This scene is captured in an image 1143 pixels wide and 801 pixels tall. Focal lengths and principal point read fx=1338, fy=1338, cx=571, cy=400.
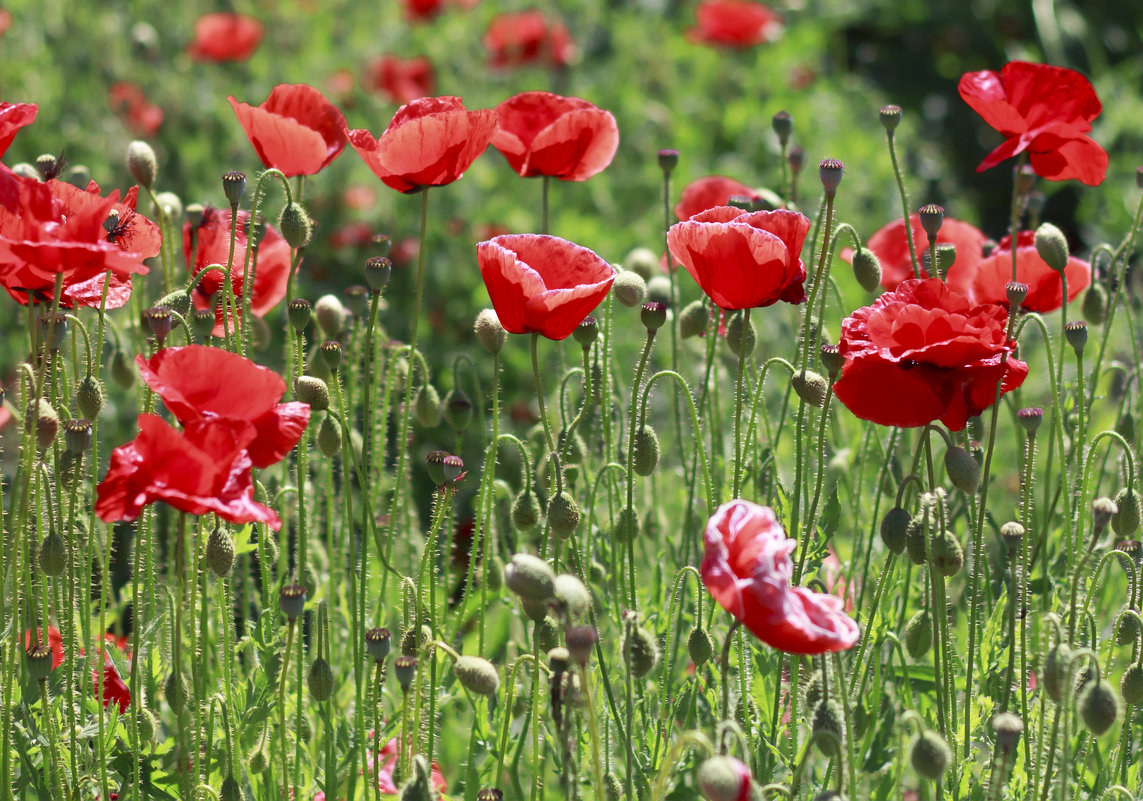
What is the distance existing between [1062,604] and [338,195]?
10.1 ft

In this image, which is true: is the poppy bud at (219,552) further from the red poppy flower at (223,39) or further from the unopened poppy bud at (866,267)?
the red poppy flower at (223,39)

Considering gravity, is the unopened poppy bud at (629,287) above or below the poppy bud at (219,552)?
above

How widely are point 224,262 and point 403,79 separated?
270 cm

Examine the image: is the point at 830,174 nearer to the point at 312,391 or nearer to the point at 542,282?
the point at 542,282

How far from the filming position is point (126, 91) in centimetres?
417

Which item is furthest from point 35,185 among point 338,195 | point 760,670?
point 338,195

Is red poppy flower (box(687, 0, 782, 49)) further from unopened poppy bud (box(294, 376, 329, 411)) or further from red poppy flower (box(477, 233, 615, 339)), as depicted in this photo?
unopened poppy bud (box(294, 376, 329, 411))

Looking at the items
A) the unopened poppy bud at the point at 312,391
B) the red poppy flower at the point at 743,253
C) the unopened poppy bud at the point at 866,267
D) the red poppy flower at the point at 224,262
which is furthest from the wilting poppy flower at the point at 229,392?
the unopened poppy bud at the point at 866,267

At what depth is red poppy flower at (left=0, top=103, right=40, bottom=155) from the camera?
1350 millimetres

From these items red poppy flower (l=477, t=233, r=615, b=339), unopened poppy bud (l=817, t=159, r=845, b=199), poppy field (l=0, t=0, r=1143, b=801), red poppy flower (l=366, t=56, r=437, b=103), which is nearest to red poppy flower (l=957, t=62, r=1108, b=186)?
poppy field (l=0, t=0, r=1143, b=801)

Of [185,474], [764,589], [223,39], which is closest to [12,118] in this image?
[185,474]

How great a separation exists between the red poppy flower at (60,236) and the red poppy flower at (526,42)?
3.48m

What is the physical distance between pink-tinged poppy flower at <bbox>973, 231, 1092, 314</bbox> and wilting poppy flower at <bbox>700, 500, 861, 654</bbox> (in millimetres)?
812

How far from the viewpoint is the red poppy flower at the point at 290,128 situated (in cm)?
150
